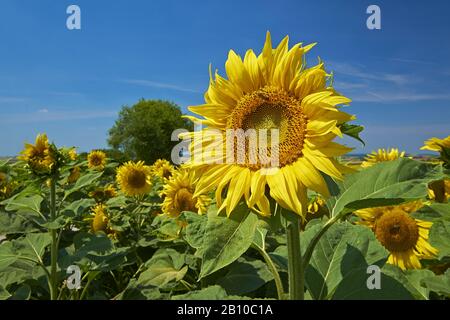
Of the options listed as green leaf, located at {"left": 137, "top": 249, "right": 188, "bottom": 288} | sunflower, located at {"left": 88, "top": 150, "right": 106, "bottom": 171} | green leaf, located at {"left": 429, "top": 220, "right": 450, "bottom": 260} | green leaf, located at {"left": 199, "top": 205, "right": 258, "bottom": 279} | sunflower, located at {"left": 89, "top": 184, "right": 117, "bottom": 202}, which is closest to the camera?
green leaf, located at {"left": 199, "top": 205, "right": 258, "bottom": 279}

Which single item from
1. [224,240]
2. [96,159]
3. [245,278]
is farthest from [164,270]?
[96,159]

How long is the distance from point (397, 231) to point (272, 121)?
1496mm

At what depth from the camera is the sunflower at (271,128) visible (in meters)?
1.30

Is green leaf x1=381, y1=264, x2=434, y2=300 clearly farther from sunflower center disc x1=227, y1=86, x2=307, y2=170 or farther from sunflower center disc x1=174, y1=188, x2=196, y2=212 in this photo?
sunflower center disc x1=174, y1=188, x2=196, y2=212

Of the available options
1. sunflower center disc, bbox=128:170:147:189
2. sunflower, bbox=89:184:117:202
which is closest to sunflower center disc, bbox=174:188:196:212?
sunflower center disc, bbox=128:170:147:189

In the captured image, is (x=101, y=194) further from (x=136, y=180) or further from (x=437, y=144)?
(x=437, y=144)

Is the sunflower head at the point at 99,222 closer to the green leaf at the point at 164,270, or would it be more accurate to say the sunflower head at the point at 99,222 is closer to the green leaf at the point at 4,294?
the green leaf at the point at 164,270

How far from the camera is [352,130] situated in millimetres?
1336

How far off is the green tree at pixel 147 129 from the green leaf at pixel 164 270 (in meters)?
30.7

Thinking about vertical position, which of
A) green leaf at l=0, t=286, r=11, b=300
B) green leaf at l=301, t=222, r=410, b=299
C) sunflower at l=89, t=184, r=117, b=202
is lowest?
green leaf at l=0, t=286, r=11, b=300

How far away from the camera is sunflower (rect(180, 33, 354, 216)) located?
4.27 ft
